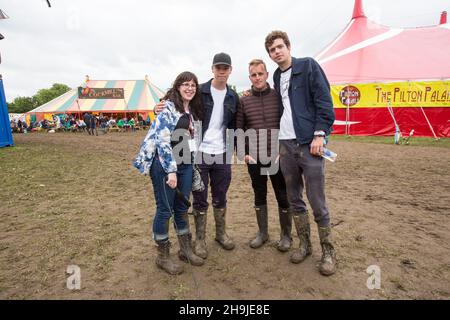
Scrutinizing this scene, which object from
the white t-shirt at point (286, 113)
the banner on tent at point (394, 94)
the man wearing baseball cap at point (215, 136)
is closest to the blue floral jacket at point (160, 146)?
the man wearing baseball cap at point (215, 136)

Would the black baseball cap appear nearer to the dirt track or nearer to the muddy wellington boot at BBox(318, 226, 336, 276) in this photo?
the muddy wellington boot at BBox(318, 226, 336, 276)

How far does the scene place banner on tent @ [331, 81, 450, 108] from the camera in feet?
40.2

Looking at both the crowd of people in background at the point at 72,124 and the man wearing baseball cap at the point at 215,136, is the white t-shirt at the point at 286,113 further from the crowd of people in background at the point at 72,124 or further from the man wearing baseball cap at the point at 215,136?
the crowd of people in background at the point at 72,124

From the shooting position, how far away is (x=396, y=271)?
7.95 feet

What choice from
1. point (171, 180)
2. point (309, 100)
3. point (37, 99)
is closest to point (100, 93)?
point (171, 180)

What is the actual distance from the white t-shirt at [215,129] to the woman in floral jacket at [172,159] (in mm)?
167

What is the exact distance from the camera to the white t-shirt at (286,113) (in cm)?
253

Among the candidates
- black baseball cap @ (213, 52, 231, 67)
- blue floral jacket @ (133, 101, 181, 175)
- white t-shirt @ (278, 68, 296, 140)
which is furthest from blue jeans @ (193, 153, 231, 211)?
black baseball cap @ (213, 52, 231, 67)

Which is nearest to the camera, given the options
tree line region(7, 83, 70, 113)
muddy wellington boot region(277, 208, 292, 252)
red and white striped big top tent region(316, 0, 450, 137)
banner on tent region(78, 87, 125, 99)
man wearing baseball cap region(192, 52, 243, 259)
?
man wearing baseball cap region(192, 52, 243, 259)

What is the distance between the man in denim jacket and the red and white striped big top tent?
38.6ft

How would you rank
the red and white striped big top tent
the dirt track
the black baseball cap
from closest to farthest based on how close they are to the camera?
the dirt track, the black baseball cap, the red and white striped big top tent
